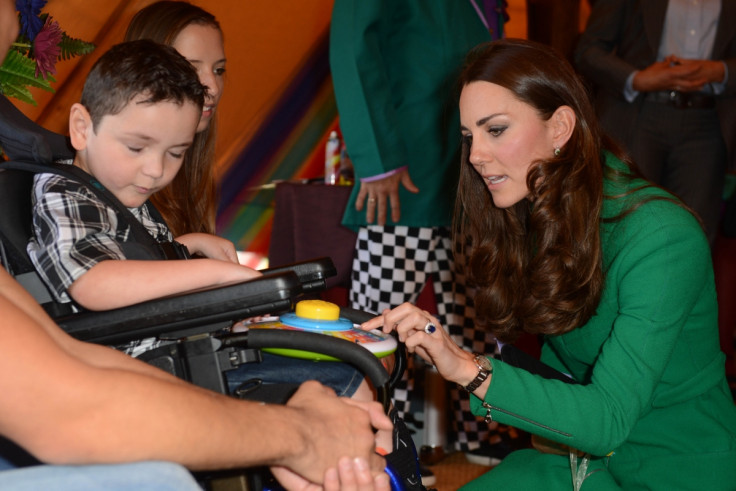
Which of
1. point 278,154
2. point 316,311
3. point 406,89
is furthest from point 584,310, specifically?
point 278,154

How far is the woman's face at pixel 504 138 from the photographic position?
62.6 inches

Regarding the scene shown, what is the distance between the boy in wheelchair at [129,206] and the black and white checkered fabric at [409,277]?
3.44 ft

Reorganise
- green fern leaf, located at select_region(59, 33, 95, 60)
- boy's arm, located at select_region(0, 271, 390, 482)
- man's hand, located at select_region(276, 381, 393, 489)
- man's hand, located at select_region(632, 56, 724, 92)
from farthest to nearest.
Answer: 1. man's hand, located at select_region(632, 56, 724, 92)
2. green fern leaf, located at select_region(59, 33, 95, 60)
3. man's hand, located at select_region(276, 381, 393, 489)
4. boy's arm, located at select_region(0, 271, 390, 482)

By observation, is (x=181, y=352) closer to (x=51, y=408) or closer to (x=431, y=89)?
(x=51, y=408)

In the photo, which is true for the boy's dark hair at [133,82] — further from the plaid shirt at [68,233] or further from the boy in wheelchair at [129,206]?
the plaid shirt at [68,233]

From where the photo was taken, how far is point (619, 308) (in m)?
1.49

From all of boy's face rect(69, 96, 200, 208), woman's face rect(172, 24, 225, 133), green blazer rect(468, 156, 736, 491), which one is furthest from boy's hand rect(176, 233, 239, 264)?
green blazer rect(468, 156, 736, 491)

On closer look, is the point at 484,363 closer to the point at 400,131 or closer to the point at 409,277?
the point at 409,277

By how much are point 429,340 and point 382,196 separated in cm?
116

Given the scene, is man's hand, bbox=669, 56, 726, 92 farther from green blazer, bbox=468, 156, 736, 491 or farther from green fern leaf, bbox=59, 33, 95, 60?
green fern leaf, bbox=59, 33, 95, 60

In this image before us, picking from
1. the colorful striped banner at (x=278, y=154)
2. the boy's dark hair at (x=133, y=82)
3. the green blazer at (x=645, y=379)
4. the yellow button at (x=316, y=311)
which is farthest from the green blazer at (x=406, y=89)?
the colorful striped banner at (x=278, y=154)

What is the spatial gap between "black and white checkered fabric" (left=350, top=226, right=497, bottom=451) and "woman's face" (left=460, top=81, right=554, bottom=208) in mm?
873

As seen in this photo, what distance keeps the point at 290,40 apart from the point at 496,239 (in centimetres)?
254

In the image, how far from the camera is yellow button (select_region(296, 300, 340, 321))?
1263 millimetres
